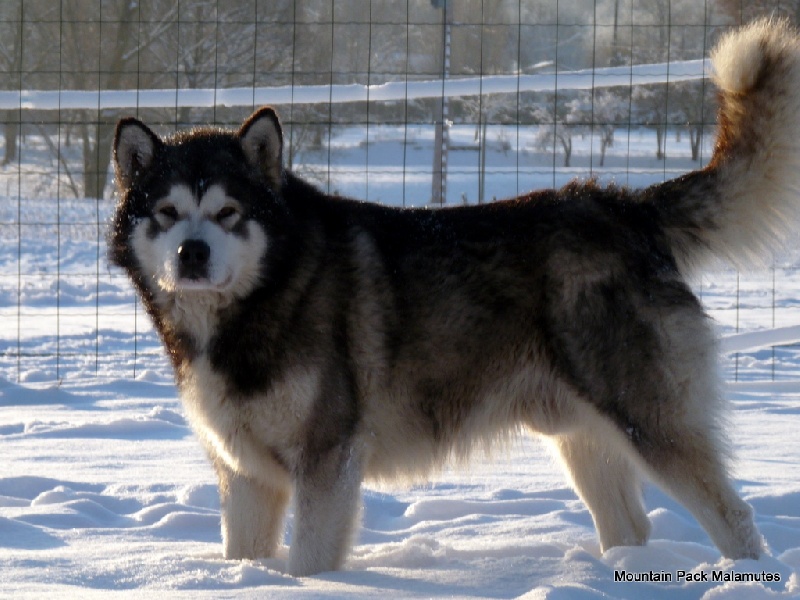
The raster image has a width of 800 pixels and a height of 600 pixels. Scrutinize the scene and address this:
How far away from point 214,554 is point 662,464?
1.52 meters

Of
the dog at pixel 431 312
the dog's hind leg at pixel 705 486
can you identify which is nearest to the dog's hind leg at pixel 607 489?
the dog at pixel 431 312

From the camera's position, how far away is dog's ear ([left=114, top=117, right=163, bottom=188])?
335 cm

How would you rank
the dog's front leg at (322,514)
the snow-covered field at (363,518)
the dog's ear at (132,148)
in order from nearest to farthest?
the snow-covered field at (363,518)
the dog's front leg at (322,514)
the dog's ear at (132,148)

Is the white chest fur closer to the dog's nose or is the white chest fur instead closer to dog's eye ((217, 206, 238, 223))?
the dog's nose

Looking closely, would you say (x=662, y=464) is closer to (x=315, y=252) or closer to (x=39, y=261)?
(x=315, y=252)

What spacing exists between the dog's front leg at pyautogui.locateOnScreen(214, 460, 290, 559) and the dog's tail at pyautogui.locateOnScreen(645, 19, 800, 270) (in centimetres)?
164

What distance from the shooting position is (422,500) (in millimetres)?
4039

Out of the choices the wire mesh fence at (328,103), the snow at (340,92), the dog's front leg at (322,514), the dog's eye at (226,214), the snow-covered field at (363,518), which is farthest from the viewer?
the wire mesh fence at (328,103)

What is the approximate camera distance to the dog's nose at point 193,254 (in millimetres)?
3107

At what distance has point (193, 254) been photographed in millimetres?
3105

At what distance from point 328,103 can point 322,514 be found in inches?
329

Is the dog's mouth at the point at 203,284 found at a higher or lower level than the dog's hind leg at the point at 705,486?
higher

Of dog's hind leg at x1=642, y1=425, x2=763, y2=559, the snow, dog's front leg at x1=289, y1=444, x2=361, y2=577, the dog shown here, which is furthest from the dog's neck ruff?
the snow

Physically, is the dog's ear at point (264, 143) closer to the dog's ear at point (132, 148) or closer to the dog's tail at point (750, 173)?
the dog's ear at point (132, 148)
